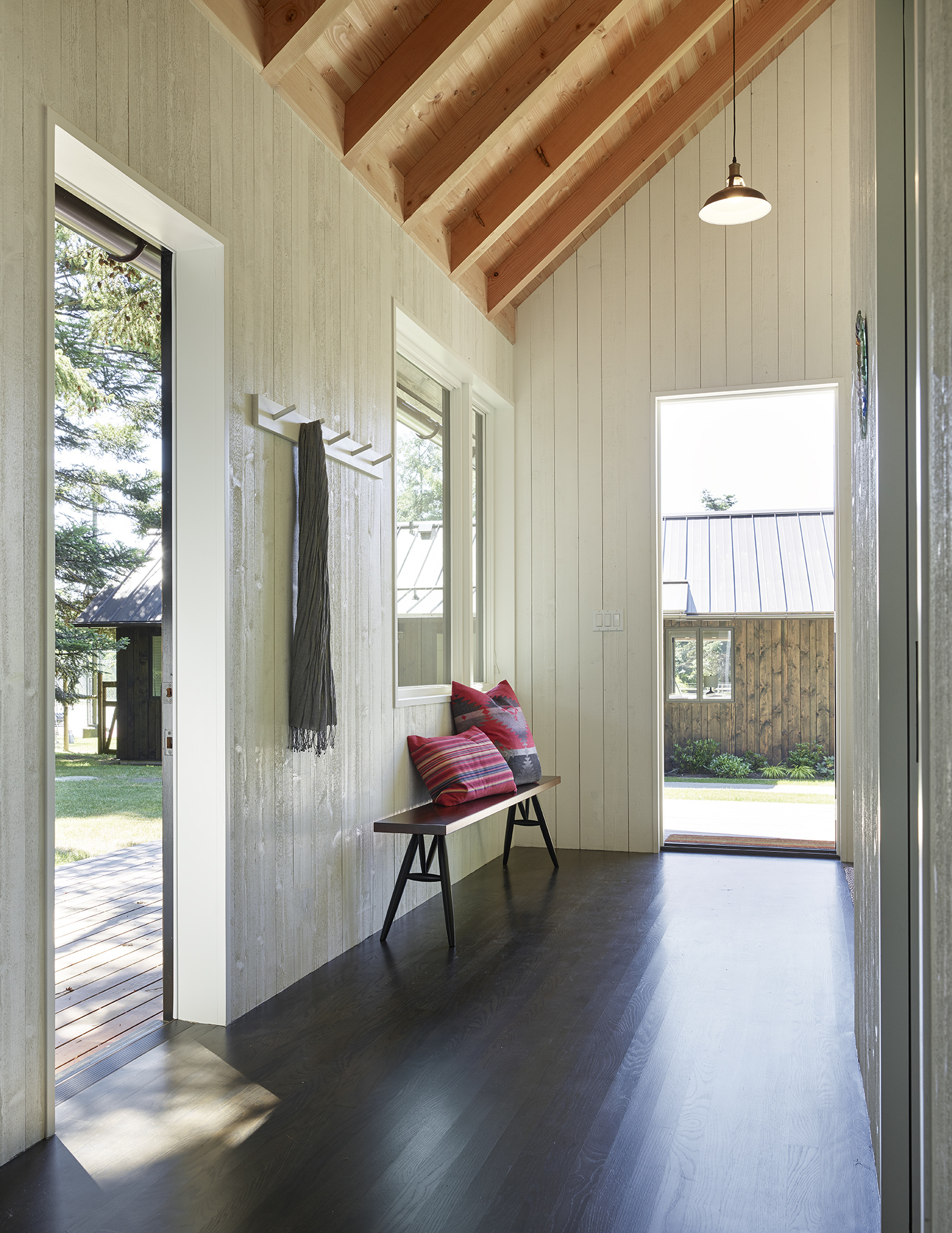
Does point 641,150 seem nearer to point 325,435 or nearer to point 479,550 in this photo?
point 479,550

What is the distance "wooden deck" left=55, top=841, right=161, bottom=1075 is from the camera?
2670 mm

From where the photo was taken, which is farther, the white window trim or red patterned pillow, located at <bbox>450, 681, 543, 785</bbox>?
red patterned pillow, located at <bbox>450, 681, 543, 785</bbox>

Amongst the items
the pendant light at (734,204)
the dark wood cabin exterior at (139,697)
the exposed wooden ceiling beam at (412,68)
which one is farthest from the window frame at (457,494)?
the dark wood cabin exterior at (139,697)

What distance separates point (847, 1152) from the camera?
2.02m

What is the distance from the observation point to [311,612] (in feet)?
9.98

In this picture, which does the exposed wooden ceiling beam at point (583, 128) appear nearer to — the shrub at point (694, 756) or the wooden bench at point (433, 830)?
the wooden bench at point (433, 830)

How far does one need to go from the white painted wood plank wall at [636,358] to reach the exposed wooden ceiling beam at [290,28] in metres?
2.75

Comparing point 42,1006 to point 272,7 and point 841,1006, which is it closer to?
point 841,1006

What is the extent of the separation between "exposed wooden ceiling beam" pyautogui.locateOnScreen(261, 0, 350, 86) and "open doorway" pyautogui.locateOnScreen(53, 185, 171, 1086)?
0.73 meters

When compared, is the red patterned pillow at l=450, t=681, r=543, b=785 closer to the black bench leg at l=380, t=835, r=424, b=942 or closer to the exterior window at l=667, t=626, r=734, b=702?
the black bench leg at l=380, t=835, r=424, b=942

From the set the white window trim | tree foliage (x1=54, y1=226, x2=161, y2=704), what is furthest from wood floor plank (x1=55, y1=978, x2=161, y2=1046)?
the white window trim

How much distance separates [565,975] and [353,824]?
91cm

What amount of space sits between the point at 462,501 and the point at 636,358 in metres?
1.34

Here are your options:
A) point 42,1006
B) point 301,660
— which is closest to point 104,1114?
point 42,1006
